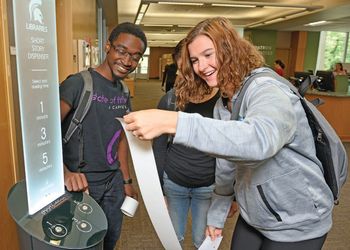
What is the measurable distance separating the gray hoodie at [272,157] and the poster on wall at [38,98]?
1.28 feet

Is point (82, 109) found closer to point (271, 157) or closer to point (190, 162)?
point (190, 162)

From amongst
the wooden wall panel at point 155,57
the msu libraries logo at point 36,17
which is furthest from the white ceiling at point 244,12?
the wooden wall panel at point 155,57

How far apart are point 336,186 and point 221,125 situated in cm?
60

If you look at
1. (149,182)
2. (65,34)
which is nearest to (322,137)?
(149,182)

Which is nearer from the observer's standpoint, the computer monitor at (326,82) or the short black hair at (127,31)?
the short black hair at (127,31)

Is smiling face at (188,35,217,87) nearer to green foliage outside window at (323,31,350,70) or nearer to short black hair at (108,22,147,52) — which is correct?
short black hair at (108,22,147,52)

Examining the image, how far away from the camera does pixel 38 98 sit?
0.86 m

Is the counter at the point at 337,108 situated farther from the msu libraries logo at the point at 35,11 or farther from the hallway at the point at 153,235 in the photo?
the msu libraries logo at the point at 35,11

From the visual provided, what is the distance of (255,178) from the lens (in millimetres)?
1064

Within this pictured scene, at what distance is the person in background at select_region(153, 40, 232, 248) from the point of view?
5.85ft

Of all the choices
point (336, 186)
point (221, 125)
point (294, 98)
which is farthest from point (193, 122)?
point (336, 186)

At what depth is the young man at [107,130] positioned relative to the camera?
4.76 ft

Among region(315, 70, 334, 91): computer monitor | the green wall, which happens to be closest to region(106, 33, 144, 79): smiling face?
region(315, 70, 334, 91): computer monitor

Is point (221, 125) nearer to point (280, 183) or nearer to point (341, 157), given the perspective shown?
point (280, 183)
